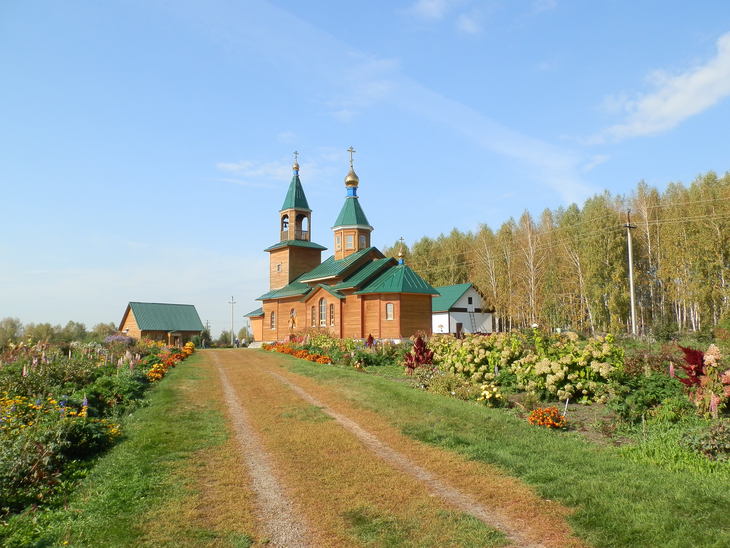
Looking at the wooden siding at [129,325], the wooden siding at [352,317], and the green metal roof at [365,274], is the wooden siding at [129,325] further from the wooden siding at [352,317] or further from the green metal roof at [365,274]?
the wooden siding at [352,317]

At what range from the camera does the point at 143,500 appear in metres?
5.77

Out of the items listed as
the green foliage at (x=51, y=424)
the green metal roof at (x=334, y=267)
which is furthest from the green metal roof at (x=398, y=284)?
the green foliage at (x=51, y=424)

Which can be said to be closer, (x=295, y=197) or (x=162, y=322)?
(x=295, y=197)

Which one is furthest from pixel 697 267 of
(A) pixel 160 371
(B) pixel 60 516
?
(B) pixel 60 516

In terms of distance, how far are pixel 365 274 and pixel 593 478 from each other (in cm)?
2950

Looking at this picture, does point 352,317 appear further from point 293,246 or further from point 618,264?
point 618,264

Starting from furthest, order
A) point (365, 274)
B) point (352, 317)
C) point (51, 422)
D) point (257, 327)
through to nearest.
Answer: point (257, 327) → point (365, 274) → point (352, 317) → point (51, 422)

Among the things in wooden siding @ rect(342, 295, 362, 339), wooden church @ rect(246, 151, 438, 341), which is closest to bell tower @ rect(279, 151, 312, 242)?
wooden church @ rect(246, 151, 438, 341)

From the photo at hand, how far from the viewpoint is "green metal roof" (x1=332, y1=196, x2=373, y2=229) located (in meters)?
40.4

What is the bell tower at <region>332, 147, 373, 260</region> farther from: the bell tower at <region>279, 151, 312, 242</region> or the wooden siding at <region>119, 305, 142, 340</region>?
the wooden siding at <region>119, 305, 142, 340</region>

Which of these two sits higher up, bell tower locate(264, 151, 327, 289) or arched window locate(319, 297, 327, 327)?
bell tower locate(264, 151, 327, 289)

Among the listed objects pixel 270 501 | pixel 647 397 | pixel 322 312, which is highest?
pixel 322 312

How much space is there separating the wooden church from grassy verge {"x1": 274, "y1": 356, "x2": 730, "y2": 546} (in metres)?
22.0

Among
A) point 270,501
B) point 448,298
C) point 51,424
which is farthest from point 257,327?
point 270,501
